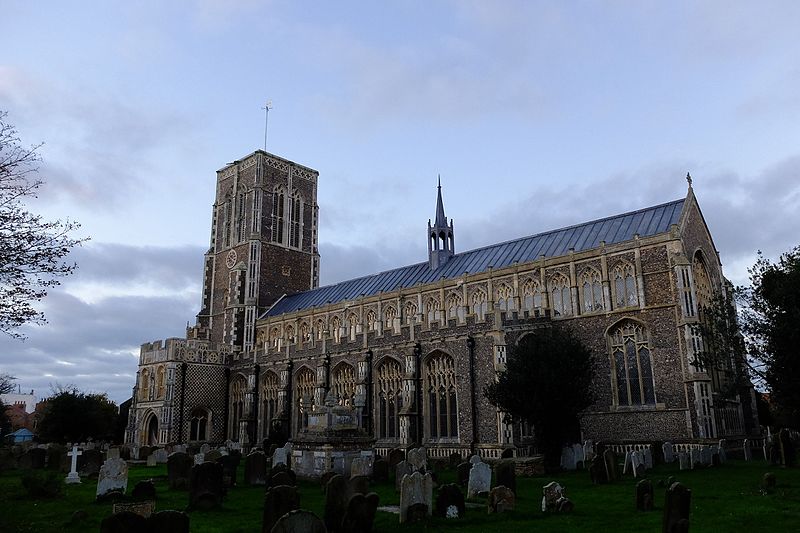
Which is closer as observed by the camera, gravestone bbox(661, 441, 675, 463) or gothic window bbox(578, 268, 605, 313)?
gravestone bbox(661, 441, 675, 463)

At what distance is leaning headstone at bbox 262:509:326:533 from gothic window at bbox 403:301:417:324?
92.0 ft

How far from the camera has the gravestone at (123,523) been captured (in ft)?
21.3

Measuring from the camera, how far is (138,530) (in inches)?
259

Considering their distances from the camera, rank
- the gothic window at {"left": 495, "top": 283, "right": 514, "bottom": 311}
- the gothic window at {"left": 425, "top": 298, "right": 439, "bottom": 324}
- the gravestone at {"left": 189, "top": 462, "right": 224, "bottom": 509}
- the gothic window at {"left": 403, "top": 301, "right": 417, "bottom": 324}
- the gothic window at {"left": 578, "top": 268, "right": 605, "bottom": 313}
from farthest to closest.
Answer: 1. the gothic window at {"left": 403, "top": 301, "right": 417, "bottom": 324}
2. the gothic window at {"left": 425, "top": 298, "right": 439, "bottom": 324}
3. the gothic window at {"left": 495, "top": 283, "right": 514, "bottom": 311}
4. the gothic window at {"left": 578, "top": 268, "right": 605, "bottom": 313}
5. the gravestone at {"left": 189, "top": 462, "right": 224, "bottom": 509}

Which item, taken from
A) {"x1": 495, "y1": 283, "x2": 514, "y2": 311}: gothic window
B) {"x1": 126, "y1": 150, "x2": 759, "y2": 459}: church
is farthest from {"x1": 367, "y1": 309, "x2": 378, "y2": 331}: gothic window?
{"x1": 495, "y1": 283, "x2": 514, "y2": 311}: gothic window

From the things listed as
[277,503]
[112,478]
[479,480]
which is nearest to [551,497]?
[479,480]

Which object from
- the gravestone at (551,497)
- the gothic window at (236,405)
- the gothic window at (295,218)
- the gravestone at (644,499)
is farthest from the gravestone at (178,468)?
the gothic window at (295,218)

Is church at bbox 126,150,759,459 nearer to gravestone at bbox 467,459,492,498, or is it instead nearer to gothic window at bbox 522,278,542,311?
gothic window at bbox 522,278,542,311

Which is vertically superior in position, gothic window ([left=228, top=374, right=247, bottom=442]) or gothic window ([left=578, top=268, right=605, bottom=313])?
gothic window ([left=578, top=268, right=605, bottom=313])

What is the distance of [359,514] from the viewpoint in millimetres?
8438

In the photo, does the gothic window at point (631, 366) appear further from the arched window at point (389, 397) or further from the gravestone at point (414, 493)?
the gravestone at point (414, 493)

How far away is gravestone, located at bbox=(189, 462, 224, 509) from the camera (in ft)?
38.2

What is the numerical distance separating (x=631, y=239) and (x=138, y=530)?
23.9 meters

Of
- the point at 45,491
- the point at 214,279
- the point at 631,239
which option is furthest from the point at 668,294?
the point at 214,279
